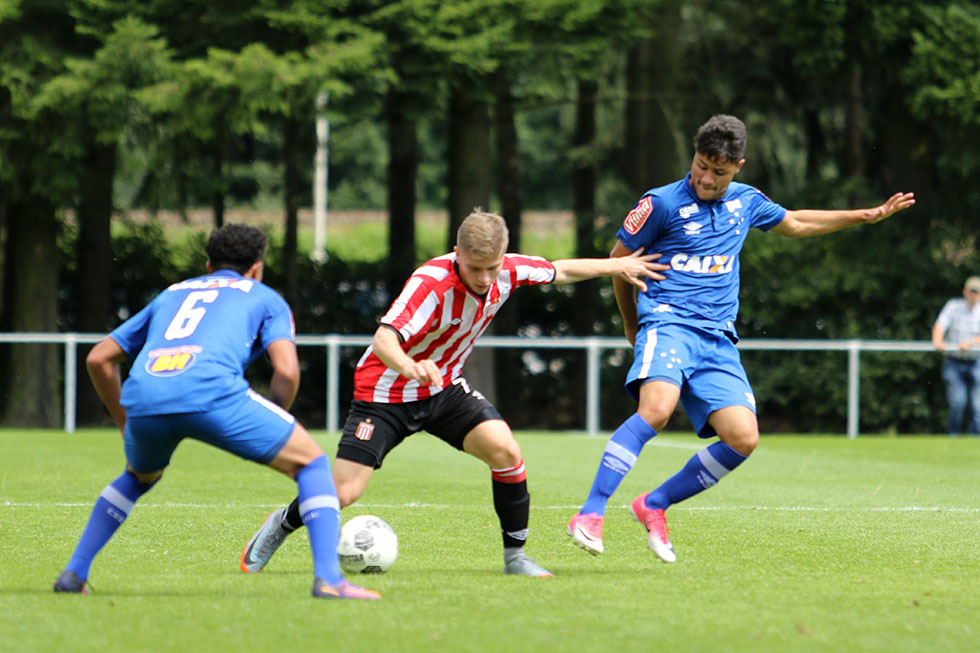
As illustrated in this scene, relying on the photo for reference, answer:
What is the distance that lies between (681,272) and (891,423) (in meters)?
13.5

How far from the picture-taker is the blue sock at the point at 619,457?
20.4 feet

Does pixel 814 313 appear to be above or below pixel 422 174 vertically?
below

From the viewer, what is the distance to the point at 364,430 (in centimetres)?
598

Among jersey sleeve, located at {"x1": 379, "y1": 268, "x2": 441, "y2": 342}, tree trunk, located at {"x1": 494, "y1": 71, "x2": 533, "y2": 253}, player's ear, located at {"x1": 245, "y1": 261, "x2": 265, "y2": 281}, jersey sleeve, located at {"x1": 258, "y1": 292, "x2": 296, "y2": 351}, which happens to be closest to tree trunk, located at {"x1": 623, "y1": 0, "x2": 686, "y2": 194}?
tree trunk, located at {"x1": 494, "y1": 71, "x2": 533, "y2": 253}

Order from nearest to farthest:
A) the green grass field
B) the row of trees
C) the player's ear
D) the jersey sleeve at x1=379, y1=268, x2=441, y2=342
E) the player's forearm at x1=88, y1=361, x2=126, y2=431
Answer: the green grass field < the player's forearm at x1=88, y1=361, x2=126, y2=431 < the player's ear < the jersey sleeve at x1=379, y1=268, x2=441, y2=342 < the row of trees

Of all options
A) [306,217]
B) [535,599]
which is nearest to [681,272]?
[535,599]

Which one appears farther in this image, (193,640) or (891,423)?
(891,423)

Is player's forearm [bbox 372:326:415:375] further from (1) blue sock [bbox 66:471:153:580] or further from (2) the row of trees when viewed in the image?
(2) the row of trees

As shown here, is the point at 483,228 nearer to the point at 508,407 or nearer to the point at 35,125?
the point at 35,125

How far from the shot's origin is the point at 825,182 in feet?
65.7

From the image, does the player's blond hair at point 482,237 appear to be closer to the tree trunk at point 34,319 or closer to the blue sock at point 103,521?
the blue sock at point 103,521

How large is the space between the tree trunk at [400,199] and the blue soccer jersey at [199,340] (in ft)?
44.8

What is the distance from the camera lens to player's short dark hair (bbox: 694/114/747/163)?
21.0ft

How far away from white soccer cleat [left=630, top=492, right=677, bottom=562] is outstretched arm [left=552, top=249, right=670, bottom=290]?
42.2 inches
